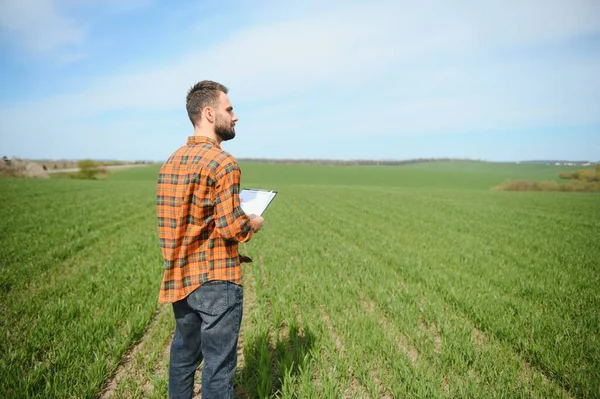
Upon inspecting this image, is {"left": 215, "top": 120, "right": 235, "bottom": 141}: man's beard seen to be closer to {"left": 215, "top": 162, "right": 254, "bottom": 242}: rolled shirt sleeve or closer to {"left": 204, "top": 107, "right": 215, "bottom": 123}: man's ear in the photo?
{"left": 204, "top": 107, "right": 215, "bottom": 123}: man's ear

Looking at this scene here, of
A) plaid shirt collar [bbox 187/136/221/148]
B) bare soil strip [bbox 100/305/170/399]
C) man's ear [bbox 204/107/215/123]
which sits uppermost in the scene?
man's ear [bbox 204/107/215/123]

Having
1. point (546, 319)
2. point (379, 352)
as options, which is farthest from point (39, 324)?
point (546, 319)

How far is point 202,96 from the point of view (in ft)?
7.97

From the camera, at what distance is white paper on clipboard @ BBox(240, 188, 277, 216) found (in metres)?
2.61

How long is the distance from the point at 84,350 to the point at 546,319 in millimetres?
6769

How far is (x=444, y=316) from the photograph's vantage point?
5.30 meters

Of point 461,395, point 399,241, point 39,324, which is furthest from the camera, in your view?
point 399,241

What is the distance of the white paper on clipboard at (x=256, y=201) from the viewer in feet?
8.57

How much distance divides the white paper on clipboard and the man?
0.44 feet

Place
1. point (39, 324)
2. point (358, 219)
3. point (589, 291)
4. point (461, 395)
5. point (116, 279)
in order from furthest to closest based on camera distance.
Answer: point (358, 219), point (116, 279), point (589, 291), point (39, 324), point (461, 395)

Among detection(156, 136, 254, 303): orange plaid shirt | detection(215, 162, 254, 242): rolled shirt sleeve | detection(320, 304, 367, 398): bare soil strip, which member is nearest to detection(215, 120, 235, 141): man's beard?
detection(156, 136, 254, 303): orange plaid shirt

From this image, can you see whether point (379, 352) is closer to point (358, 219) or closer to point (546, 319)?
point (546, 319)

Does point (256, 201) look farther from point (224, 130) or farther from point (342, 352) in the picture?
point (342, 352)

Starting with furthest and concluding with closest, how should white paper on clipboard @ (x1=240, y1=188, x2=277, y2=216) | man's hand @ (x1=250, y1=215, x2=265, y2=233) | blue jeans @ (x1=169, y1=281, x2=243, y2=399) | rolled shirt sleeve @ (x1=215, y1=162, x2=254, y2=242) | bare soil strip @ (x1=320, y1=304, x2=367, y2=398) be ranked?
bare soil strip @ (x1=320, y1=304, x2=367, y2=398) < white paper on clipboard @ (x1=240, y1=188, x2=277, y2=216) < man's hand @ (x1=250, y1=215, x2=265, y2=233) < blue jeans @ (x1=169, y1=281, x2=243, y2=399) < rolled shirt sleeve @ (x1=215, y1=162, x2=254, y2=242)
